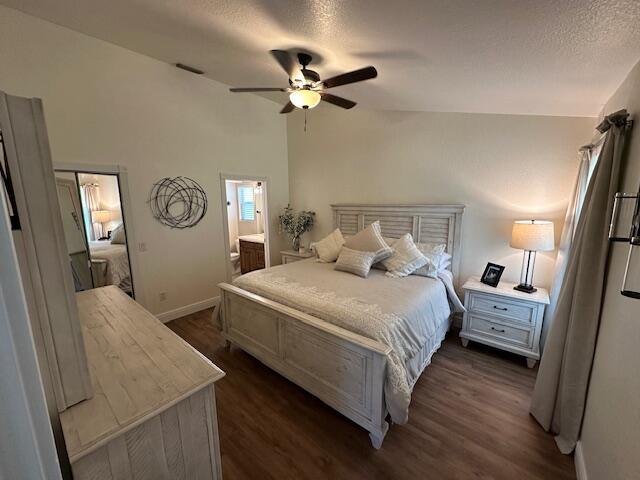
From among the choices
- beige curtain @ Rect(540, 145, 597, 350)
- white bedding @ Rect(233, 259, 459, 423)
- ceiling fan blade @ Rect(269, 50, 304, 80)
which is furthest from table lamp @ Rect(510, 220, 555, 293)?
ceiling fan blade @ Rect(269, 50, 304, 80)

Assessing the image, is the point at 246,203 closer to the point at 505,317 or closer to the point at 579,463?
the point at 505,317

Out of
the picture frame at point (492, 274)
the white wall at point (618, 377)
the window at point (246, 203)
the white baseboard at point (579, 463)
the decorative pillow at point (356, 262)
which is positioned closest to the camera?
the white wall at point (618, 377)

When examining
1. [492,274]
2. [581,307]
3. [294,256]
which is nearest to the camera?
[581,307]

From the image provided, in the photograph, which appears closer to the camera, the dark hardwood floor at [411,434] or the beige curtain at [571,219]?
the dark hardwood floor at [411,434]

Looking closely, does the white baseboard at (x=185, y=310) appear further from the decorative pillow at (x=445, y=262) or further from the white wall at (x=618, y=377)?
the white wall at (x=618, y=377)

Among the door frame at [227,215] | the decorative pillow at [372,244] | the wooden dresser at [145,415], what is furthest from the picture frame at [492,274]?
the door frame at [227,215]

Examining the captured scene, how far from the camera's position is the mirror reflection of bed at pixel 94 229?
2844mm

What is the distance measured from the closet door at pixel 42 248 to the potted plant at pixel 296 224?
3.85 meters

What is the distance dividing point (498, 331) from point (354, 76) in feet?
9.01

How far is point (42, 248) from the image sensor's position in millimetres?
879

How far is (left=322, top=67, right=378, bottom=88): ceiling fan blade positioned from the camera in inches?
72.3

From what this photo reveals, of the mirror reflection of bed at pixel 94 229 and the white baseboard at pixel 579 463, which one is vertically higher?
the mirror reflection of bed at pixel 94 229

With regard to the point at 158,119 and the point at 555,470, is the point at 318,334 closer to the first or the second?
the point at 555,470

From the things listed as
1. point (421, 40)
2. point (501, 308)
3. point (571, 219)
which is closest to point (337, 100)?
point (421, 40)
